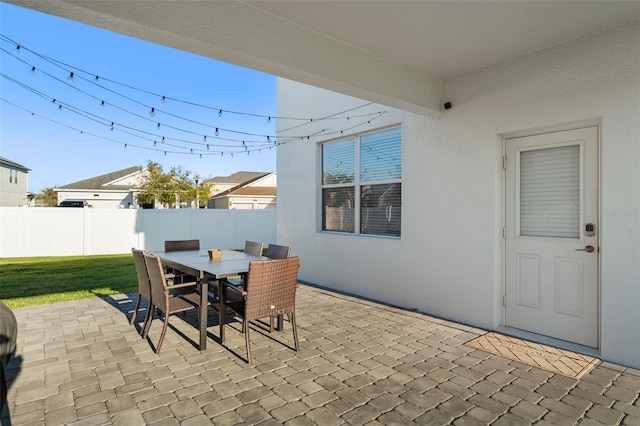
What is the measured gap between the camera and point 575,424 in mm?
2123

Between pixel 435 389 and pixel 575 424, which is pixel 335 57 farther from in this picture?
pixel 575 424

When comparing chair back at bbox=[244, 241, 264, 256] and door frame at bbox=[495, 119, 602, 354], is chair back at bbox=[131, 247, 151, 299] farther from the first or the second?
door frame at bbox=[495, 119, 602, 354]

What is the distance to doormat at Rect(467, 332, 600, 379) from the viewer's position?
291 centimetres

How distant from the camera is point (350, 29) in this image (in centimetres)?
312

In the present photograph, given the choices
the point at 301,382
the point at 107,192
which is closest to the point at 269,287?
the point at 301,382

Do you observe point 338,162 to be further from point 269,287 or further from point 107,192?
Answer: point 107,192

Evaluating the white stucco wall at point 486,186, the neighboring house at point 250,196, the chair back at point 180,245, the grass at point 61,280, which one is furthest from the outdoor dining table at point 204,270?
the neighboring house at point 250,196

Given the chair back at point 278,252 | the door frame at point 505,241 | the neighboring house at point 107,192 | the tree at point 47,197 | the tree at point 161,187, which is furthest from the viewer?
the tree at point 47,197

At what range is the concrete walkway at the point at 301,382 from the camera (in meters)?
2.22

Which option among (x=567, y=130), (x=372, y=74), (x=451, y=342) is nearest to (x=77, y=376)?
(x=451, y=342)

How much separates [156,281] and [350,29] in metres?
2.99

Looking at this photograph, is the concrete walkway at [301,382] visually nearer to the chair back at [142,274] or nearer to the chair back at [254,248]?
the chair back at [142,274]

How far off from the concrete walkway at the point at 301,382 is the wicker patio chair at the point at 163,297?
35 centimetres

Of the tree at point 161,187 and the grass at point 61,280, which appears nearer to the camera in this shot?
the grass at point 61,280
